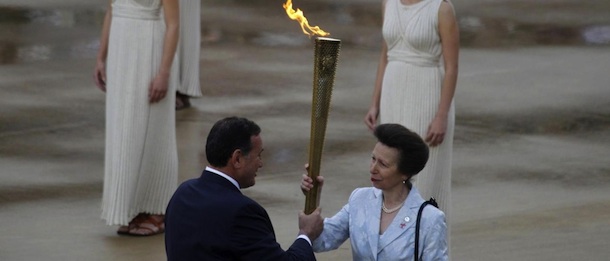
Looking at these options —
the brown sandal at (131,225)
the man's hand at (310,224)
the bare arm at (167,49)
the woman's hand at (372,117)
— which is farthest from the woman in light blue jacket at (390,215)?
the brown sandal at (131,225)

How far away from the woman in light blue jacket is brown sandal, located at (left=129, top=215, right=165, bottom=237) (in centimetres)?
395

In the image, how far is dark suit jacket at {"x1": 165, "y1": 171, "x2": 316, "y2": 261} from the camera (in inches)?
227

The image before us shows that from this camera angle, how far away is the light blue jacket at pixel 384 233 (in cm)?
606

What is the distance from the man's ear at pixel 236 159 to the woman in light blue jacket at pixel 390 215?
33cm

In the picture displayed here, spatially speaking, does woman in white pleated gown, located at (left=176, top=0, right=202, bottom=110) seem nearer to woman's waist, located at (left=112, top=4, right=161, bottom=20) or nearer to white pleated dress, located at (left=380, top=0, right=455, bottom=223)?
woman's waist, located at (left=112, top=4, right=161, bottom=20)

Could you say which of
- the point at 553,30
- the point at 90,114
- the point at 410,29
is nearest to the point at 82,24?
the point at 90,114

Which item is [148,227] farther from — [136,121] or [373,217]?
[373,217]

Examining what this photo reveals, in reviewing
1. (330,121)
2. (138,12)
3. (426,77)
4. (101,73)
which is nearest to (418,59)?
(426,77)

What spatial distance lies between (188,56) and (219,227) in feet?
28.5

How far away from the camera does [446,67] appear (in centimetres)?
880

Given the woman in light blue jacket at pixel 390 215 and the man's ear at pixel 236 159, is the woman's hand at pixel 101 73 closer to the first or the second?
the woman in light blue jacket at pixel 390 215

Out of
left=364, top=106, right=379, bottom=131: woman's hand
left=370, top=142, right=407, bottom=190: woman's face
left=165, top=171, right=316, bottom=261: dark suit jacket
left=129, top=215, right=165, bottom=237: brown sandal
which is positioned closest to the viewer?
left=165, top=171, right=316, bottom=261: dark suit jacket

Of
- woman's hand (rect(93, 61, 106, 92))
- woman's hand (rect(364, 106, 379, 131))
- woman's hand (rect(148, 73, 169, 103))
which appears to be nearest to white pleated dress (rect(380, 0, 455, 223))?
woman's hand (rect(364, 106, 379, 131))

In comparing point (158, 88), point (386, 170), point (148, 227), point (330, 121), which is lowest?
point (148, 227)
